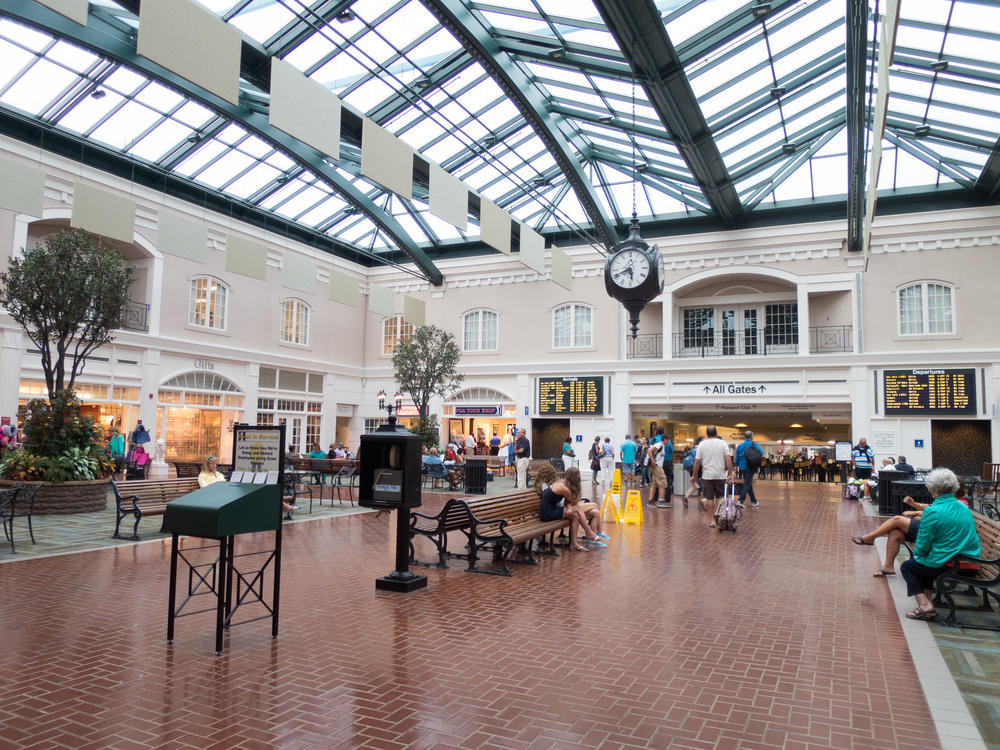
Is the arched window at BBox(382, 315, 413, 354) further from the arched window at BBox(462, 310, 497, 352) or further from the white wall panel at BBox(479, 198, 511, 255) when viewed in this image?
the white wall panel at BBox(479, 198, 511, 255)

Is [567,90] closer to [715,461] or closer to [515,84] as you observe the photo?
[515,84]

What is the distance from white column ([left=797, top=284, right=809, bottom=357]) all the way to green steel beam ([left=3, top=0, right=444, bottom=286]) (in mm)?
13395

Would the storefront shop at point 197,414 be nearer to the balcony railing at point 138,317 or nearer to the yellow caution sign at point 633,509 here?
the balcony railing at point 138,317


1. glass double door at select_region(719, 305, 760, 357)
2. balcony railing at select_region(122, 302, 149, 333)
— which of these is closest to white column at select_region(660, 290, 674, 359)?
glass double door at select_region(719, 305, 760, 357)

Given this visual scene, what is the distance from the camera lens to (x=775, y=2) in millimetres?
11727

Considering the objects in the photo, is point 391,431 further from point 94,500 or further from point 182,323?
point 182,323

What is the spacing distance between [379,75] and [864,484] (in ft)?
48.9

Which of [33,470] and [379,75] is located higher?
[379,75]

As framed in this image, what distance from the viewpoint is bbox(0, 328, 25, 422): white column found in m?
15.6

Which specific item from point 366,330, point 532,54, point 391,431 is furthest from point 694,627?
point 366,330

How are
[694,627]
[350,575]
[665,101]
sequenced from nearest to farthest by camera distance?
[694,627], [350,575], [665,101]

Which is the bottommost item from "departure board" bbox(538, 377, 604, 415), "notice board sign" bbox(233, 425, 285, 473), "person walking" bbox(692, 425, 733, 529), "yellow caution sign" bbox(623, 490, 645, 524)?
"yellow caution sign" bbox(623, 490, 645, 524)

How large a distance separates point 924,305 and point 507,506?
17.2 meters

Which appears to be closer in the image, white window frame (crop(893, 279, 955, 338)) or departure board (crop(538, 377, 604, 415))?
white window frame (crop(893, 279, 955, 338))
